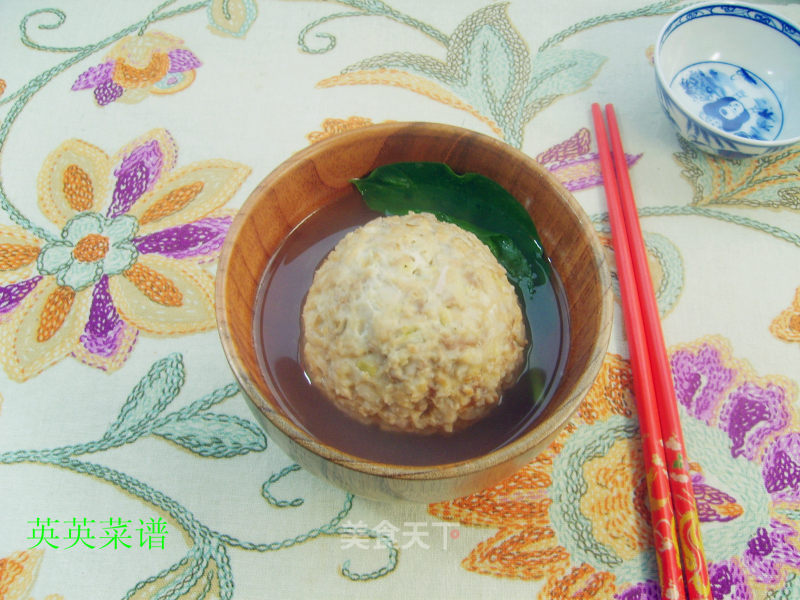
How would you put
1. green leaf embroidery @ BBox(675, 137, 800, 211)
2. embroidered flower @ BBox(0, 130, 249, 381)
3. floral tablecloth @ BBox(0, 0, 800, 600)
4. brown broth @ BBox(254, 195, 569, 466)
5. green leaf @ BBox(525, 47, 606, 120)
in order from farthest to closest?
green leaf @ BBox(525, 47, 606, 120) → green leaf embroidery @ BBox(675, 137, 800, 211) → embroidered flower @ BBox(0, 130, 249, 381) → floral tablecloth @ BBox(0, 0, 800, 600) → brown broth @ BBox(254, 195, 569, 466)

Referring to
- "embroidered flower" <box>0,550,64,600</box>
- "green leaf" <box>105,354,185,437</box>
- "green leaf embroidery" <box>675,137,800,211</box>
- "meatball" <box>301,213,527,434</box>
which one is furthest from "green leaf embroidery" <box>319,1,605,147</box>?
"embroidered flower" <box>0,550,64,600</box>

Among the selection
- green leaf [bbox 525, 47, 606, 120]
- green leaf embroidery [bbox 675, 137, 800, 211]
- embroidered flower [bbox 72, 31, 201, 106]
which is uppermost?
embroidered flower [bbox 72, 31, 201, 106]

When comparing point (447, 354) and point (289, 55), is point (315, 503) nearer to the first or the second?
point (447, 354)

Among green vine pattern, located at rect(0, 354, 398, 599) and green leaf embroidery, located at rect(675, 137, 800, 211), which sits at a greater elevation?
green leaf embroidery, located at rect(675, 137, 800, 211)

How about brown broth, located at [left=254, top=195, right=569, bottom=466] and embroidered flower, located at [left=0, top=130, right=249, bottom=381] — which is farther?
embroidered flower, located at [left=0, top=130, right=249, bottom=381]

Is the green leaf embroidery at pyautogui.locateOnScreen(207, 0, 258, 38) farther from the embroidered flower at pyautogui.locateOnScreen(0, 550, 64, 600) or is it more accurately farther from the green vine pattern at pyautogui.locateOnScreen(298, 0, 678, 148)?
the embroidered flower at pyautogui.locateOnScreen(0, 550, 64, 600)

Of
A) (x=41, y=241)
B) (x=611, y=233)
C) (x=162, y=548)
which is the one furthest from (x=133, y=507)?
(x=611, y=233)
